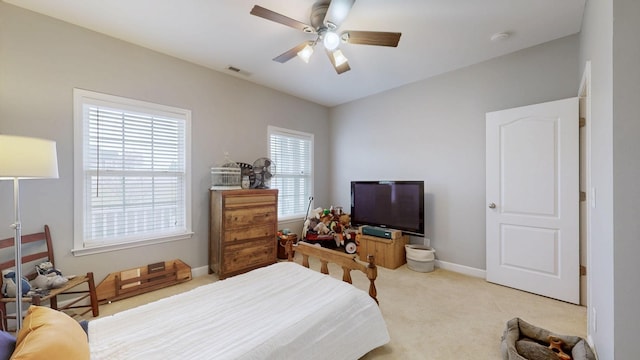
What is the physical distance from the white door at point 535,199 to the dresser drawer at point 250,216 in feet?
9.12

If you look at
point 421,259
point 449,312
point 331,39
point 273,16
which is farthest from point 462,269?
point 273,16

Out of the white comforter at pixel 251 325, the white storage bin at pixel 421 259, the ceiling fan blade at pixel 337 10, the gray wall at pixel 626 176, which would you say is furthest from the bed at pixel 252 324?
the ceiling fan blade at pixel 337 10

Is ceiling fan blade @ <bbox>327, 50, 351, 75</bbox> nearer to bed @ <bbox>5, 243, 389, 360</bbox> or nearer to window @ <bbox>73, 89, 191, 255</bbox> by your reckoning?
bed @ <bbox>5, 243, 389, 360</bbox>

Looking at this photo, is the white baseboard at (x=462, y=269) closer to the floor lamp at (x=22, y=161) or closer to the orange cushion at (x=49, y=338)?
the orange cushion at (x=49, y=338)

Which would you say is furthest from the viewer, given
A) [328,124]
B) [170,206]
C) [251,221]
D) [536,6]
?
[328,124]

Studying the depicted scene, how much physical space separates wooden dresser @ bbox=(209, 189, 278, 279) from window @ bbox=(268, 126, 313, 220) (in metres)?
0.78

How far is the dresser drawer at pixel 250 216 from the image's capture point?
311 centimetres

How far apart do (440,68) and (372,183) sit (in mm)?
1824

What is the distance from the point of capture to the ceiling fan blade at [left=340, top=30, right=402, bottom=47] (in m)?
1.96

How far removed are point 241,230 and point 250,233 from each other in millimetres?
140

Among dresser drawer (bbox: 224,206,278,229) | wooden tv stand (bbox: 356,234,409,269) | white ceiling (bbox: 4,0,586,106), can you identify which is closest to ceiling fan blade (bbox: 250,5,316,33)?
white ceiling (bbox: 4,0,586,106)

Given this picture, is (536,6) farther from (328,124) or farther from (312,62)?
(328,124)

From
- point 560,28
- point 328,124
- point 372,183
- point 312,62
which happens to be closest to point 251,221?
point 372,183

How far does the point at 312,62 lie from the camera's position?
3.15 m
